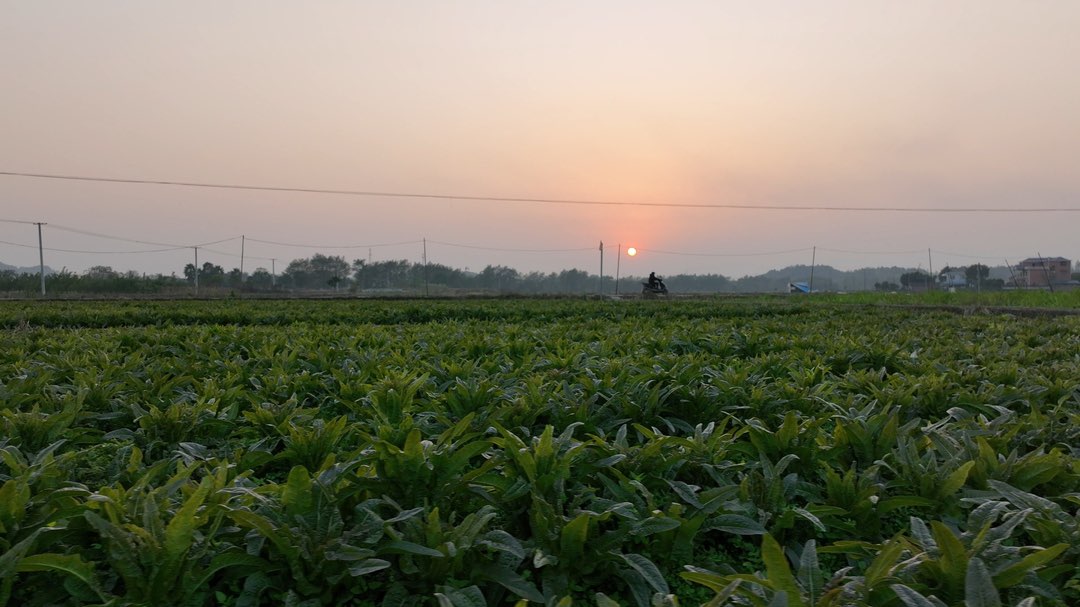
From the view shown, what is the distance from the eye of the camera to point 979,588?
A: 47.9 inches

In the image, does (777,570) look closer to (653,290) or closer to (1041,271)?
(653,290)

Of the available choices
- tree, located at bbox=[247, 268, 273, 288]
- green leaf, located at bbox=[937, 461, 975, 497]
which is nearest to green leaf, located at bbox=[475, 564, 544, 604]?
green leaf, located at bbox=[937, 461, 975, 497]

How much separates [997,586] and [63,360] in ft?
15.8

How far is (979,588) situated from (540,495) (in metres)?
1.05

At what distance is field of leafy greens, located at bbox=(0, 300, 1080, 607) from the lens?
1345 mm

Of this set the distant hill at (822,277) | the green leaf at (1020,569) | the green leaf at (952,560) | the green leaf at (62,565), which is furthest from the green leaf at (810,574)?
the distant hill at (822,277)

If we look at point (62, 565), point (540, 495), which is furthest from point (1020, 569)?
point (62, 565)

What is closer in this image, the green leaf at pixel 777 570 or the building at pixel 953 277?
the green leaf at pixel 777 570

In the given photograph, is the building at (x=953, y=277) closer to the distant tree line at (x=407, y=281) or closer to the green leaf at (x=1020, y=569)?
the distant tree line at (x=407, y=281)

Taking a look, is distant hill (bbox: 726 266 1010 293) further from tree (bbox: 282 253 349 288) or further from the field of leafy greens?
the field of leafy greens

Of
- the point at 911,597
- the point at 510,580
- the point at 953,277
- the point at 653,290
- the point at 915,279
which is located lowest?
the point at 510,580

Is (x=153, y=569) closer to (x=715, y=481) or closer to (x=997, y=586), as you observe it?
(x=715, y=481)

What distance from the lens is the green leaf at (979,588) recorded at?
1.19 metres

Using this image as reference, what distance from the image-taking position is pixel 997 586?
134cm
